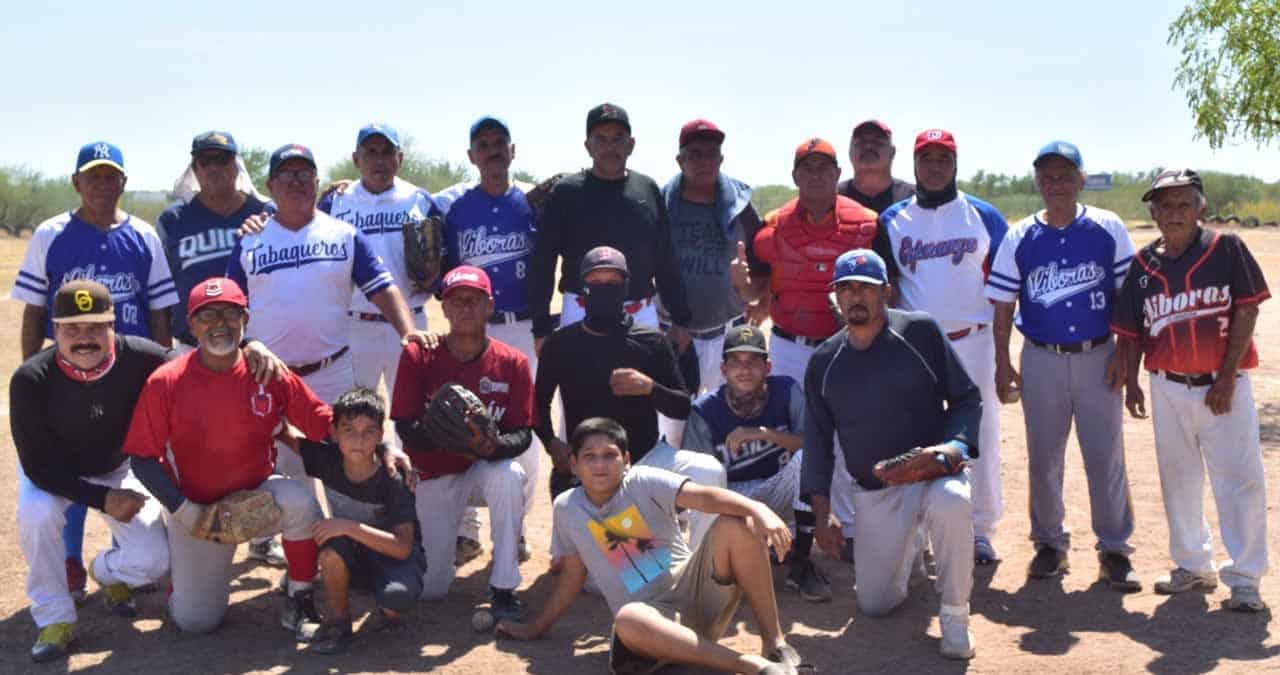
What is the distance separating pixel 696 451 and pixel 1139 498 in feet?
11.9

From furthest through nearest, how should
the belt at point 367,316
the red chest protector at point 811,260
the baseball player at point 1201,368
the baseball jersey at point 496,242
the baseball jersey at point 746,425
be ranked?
the belt at point 367,316 < the baseball jersey at point 496,242 < the red chest protector at point 811,260 < the baseball jersey at point 746,425 < the baseball player at point 1201,368

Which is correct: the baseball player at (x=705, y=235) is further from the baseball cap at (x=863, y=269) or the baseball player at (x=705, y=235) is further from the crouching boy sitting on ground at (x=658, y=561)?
the crouching boy sitting on ground at (x=658, y=561)

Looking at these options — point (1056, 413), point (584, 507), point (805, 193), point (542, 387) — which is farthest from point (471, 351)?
point (1056, 413)

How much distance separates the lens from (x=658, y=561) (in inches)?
218

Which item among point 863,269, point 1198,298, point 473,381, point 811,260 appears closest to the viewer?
point 863,269

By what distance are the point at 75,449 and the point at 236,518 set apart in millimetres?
974

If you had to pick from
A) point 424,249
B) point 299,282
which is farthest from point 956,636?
point 299,282

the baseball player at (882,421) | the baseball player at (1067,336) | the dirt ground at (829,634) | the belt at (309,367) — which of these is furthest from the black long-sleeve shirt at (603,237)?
the baseball player at (1067,336)

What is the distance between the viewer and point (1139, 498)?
8461mm

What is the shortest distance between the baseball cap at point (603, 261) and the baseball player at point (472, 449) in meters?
0.56

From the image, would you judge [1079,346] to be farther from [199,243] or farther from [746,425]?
[199,243]

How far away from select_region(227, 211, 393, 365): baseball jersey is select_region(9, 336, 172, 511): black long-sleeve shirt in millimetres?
748

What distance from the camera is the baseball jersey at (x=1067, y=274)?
6.59 metres

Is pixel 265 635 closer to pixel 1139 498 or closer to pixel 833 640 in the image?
pixel 833 640
